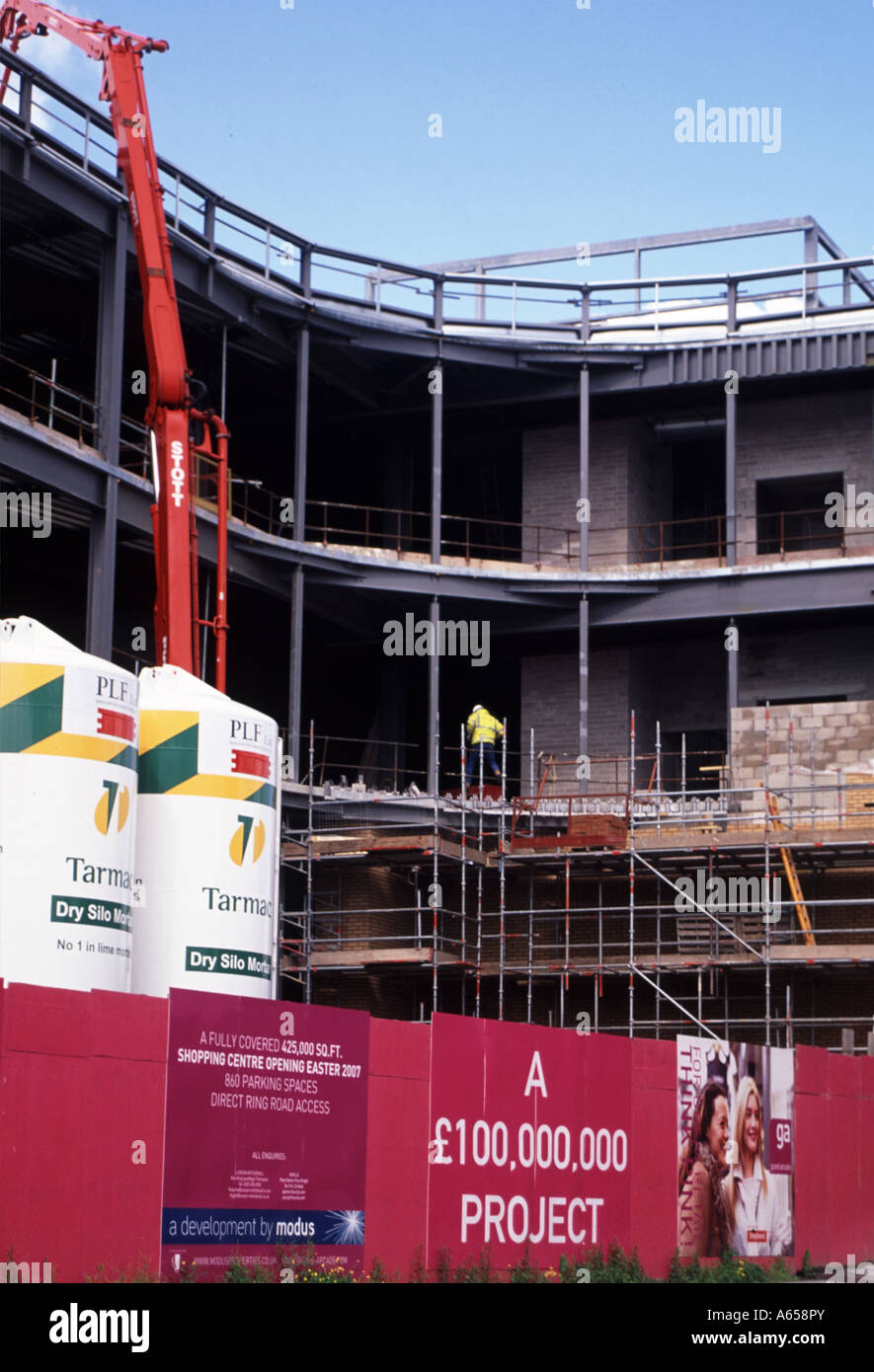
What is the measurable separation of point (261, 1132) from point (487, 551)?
94.8ft

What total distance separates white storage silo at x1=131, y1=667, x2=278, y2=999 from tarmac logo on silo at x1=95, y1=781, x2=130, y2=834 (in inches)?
34.0

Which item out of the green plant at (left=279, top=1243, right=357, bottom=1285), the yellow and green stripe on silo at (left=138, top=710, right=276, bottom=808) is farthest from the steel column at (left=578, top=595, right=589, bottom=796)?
the green plant at (left=279, top=1243, right=357, bottom=1285)

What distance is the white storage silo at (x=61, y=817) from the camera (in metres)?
13.1

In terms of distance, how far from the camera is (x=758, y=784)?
30.9 meters

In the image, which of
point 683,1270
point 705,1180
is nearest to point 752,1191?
point 705,1180

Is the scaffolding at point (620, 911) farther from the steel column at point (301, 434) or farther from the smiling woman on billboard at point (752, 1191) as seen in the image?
the smiling woman on billboard at point (752, 1191)

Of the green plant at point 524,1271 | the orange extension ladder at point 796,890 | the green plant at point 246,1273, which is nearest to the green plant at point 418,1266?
the green plant at point 524,1271

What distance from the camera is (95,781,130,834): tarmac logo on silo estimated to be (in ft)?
44.2

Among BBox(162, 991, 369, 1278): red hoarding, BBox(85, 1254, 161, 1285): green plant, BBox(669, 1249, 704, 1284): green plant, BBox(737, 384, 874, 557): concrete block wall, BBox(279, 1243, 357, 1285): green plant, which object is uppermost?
BBox(737, 384, 874, 557): concrete block wall

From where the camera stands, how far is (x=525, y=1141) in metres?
14.4

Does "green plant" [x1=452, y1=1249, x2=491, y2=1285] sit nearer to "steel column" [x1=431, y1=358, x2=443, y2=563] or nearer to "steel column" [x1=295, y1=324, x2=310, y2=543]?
"steel column" [x1=295, y1=324, x2=310, y2=543]

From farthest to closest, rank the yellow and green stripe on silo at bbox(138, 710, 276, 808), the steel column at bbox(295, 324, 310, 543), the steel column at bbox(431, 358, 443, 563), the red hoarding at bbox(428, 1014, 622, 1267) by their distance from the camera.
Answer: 1. the steel column at bbox(431, 358, 443, 563)
2. the steel column at bbox(295, 324, 310, 543)
3. the yellow and green stripe on silo at bbox(138, 710, 276, 808)
4. the red hoarding at bbox(428, 1014, 622, 1267)

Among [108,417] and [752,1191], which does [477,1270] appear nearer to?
[752,1191]
